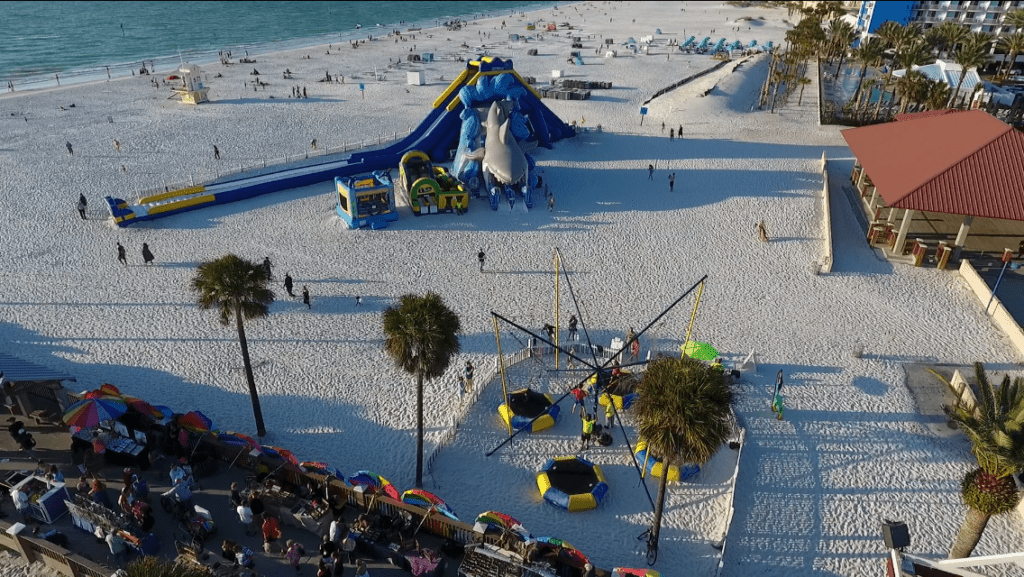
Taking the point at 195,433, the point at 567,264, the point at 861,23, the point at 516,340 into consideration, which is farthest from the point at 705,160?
the point at 861,23

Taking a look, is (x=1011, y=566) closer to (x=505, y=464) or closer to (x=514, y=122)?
(x=505, y=464)

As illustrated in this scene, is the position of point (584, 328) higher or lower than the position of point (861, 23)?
lower

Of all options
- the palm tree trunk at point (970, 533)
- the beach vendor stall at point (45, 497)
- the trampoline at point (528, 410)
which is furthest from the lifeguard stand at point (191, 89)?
the palm tree trunk at point (970, 533)

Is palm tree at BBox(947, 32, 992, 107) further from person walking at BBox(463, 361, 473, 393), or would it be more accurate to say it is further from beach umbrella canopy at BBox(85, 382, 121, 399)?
beach umbrella canopy at BBox(85, 382, 121, 399)

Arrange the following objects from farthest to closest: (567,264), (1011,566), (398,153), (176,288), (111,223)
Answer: (398,153) < (111,223) < (567,264) < (176,288) < (1011,566)

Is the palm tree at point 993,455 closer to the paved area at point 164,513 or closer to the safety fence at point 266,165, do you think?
the paved area at point 164,513
